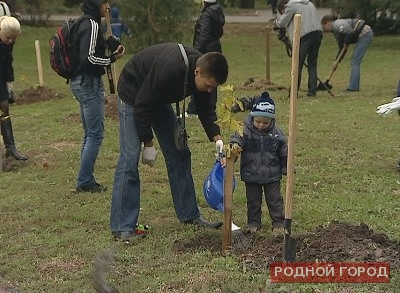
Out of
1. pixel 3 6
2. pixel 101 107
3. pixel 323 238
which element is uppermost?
pixel 3 6

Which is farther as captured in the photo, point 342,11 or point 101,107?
point 342,11

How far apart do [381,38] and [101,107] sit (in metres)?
20.5

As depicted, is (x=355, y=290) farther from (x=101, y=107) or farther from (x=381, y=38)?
(x=381, y=38)

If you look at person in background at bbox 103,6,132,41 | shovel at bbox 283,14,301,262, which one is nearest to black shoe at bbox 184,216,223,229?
shovel at bbox 283,14,301,262

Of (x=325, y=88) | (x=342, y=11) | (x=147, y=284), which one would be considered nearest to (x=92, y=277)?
(x=147, y=284)

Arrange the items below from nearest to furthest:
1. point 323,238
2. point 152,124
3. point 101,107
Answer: point 323,238, point 152,124, point 101,107

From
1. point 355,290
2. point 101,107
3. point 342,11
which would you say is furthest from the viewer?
point 342,11

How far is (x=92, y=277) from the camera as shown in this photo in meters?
4.79

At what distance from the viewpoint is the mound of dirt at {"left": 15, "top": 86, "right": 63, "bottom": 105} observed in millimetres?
14211

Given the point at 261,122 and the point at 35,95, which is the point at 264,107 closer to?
the point at 261,122

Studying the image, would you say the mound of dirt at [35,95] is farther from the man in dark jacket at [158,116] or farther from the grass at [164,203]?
the man in dark jacket at [158,116]

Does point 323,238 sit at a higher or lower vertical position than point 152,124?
lower

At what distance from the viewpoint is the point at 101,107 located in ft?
23.0

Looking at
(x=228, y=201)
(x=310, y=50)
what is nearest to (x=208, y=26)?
(x=310, y=50)
